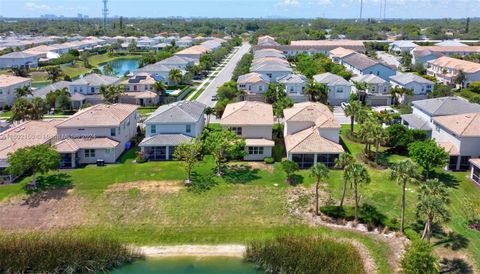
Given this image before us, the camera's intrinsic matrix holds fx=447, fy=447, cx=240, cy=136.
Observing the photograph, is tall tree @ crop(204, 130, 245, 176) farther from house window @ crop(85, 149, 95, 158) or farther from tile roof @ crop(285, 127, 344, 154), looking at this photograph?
house window @ crop(85, 149, 95, 158)

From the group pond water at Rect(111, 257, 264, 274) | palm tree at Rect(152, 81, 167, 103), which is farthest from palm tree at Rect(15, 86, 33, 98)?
pond water at Rect(111, 257, 264, 274)

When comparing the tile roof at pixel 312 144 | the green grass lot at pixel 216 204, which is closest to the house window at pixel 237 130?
the green grass lot at pixel 216 204

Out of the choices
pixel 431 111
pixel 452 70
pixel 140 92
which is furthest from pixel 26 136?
pixel 452 70

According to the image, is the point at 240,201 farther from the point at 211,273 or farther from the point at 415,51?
the point at 415,51

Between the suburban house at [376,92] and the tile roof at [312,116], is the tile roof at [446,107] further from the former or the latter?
the suburban house at [376,92]

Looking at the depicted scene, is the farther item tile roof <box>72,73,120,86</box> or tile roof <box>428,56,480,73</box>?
tile roof <box>428,56,480,73</box>

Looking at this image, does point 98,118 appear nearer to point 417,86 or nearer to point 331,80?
point 331,80

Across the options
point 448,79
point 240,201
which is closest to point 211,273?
point 240,201
